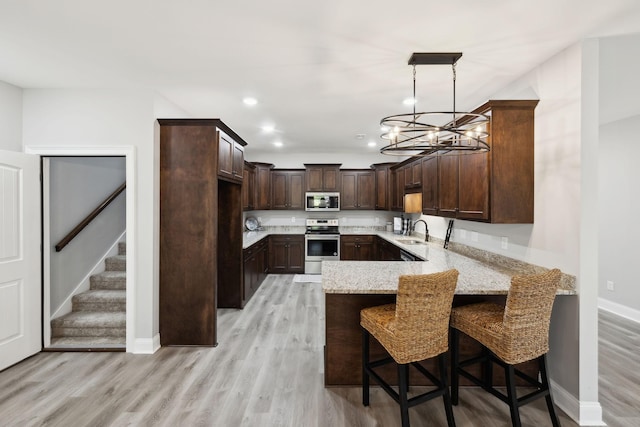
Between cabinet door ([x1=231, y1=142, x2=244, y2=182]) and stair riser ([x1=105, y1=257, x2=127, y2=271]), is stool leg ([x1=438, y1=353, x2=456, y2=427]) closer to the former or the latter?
cabinet door ([x1=231, y1=142, x2=244, y2=182])

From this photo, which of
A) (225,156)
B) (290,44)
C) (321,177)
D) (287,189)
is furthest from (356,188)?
(290,44)

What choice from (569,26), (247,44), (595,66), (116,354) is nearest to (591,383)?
(595,66)

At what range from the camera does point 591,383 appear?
219 cm

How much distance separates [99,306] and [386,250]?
4.24 m

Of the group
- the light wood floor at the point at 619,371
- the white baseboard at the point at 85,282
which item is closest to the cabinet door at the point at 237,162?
the white baseboard at the point at 85,282

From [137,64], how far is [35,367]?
2.87 m

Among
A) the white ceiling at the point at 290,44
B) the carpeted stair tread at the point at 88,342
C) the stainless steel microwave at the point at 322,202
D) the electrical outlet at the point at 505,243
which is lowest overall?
the carpeted stair tread at the point at 88,342

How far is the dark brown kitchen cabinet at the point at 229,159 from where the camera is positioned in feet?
11.2

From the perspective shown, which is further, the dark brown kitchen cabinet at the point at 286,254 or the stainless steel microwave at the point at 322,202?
the stainless steel microwave at the point at 322,202

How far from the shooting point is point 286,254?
649 centimetres

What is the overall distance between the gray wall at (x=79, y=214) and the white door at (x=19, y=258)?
0.51 m

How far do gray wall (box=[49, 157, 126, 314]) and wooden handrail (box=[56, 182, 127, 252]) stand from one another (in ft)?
0.22

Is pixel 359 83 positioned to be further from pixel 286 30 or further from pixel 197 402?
pixel 197 402

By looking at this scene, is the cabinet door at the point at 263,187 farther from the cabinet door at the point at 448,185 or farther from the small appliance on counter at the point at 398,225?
the cabinet door at the point at 448,185
